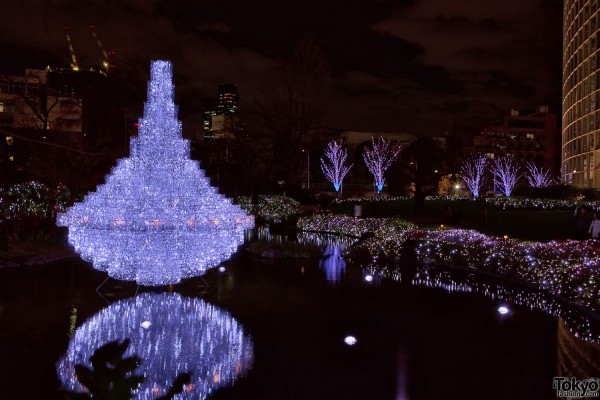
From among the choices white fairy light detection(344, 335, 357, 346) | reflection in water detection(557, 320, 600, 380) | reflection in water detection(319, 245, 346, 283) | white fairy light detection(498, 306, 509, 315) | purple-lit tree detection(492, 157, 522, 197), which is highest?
purple-lit tree detection(492, 157, 522, 197)

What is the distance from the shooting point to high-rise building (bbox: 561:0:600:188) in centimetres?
5956

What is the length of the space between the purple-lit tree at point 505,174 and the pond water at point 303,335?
177 ft

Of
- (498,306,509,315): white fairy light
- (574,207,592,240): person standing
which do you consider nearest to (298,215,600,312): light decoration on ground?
(498,306,509,315): white fairy light

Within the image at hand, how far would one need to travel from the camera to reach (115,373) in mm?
2439

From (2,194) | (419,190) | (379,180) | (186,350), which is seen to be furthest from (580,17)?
(186,350)

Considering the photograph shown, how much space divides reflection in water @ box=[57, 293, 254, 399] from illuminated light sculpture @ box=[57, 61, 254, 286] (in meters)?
0.71

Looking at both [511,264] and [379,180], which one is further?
[379,180]

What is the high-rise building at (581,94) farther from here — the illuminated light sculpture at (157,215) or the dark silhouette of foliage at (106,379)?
the dark silhouette of foliage at (106,379)

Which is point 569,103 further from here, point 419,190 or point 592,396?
point 592,396

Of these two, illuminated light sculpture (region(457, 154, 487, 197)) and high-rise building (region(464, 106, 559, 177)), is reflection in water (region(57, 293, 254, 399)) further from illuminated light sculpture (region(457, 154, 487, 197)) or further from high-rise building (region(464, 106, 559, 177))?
high-rise building (region(464, 106, 559, 177))

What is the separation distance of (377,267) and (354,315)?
21.4 ft

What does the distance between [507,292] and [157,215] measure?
8108mm

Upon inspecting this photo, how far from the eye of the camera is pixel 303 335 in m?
8.48

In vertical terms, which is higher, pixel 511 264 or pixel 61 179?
pixel 61 179
